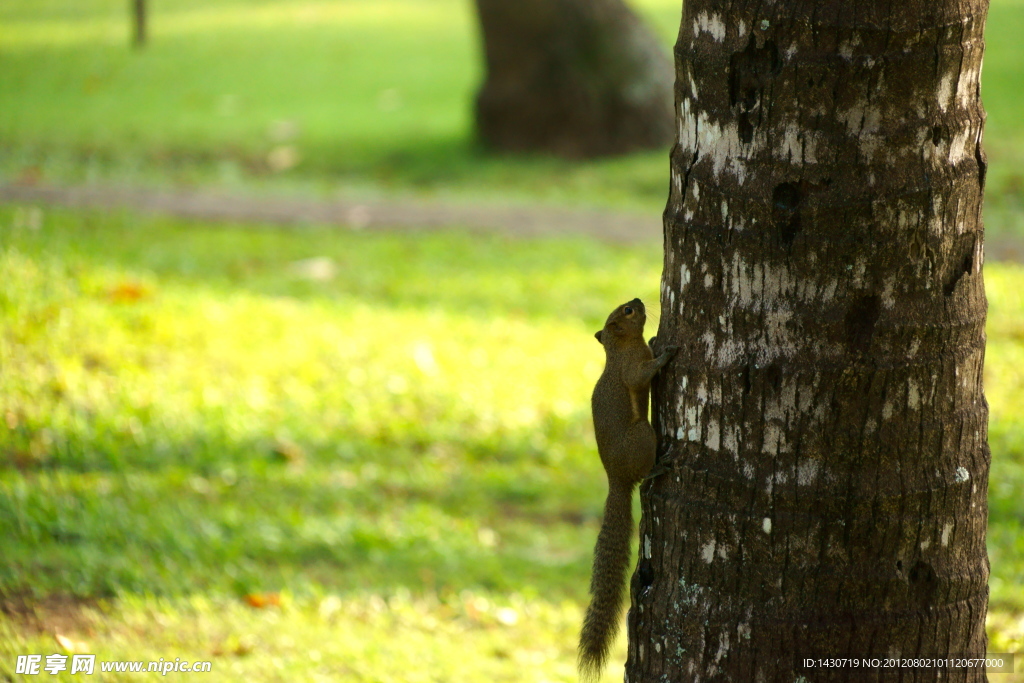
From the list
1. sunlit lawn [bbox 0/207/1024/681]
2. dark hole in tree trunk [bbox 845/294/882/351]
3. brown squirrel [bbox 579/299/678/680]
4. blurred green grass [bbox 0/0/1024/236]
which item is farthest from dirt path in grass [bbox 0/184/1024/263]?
dark hole in tree trunk [bbox 845/294/882/351]

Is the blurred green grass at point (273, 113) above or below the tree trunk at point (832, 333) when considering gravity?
above

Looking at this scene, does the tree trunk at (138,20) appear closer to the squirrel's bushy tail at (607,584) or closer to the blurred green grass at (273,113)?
the blurred green grass at (273,113)

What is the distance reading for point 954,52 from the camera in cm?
205

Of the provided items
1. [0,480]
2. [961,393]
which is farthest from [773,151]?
[0,480]

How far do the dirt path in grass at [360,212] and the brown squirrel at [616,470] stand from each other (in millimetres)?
6172

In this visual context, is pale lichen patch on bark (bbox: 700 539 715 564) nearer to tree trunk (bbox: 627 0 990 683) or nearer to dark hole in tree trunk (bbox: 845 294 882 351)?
tree trunk (bbox: 627 0 990 683)

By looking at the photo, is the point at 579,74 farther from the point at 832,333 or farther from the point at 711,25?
the point at 832,333

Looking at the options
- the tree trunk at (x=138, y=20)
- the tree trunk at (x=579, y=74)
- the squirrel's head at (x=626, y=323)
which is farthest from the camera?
the tree trunk at (x=579, y=74)

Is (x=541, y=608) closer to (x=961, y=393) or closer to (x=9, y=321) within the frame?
(x=961, y=393)

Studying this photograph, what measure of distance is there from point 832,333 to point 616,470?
0.64 m

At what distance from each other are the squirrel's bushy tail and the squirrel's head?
43cm

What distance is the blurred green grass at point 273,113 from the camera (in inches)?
317

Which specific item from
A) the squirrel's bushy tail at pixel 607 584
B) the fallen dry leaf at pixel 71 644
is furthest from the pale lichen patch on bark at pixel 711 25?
the fallen dry leaf at pixel 71 644

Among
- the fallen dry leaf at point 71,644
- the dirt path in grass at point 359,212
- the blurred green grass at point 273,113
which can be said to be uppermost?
the blurred green grass at point 273,113
